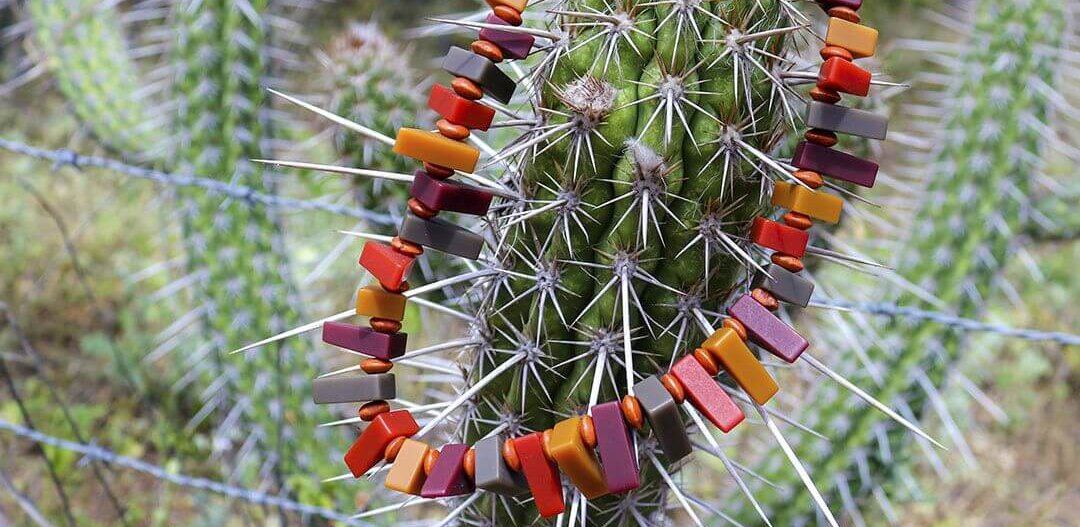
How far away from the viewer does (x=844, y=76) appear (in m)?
0.85

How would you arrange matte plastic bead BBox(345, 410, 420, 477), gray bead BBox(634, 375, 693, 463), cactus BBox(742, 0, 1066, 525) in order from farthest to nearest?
cactus BBox(742, 0, 1066, 525)
matte plastic bead BBox(345, 410, 420, 477)
gray bead BBox(634, 375, 693, 463)

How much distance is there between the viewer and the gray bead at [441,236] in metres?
0.88

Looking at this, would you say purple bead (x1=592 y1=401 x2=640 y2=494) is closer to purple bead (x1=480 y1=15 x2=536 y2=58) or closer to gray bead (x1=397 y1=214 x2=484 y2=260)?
gray bead (x1=397 y1=214 x2=484 y2=260)

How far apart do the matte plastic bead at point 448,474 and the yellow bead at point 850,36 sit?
0.54 m

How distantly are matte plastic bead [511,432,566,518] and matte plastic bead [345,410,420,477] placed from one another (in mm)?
143

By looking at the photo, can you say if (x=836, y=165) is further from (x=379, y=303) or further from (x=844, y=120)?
(x=379, y=303)

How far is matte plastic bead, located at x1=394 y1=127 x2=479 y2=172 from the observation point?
2.81 ft

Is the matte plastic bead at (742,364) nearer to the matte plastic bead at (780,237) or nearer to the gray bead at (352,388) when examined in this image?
the matte plastic bead at (780,237)

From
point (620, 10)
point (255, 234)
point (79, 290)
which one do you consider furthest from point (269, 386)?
point (79, 290)

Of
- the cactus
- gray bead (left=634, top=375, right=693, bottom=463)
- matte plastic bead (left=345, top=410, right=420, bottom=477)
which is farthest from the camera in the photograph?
the cactus

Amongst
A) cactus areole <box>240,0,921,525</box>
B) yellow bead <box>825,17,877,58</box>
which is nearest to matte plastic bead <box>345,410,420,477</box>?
cactus areole <box>240,0,921,525</box>

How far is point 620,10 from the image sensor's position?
82 cm

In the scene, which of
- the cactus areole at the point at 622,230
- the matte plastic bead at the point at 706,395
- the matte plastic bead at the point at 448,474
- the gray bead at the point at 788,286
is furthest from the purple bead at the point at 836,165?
the matte plastic bead at the point at 448,474

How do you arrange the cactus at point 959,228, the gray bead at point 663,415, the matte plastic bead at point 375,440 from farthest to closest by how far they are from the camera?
the cactus at point 959,228, the matte plastic bead at point 375,440, the gray bead at point 663,415
